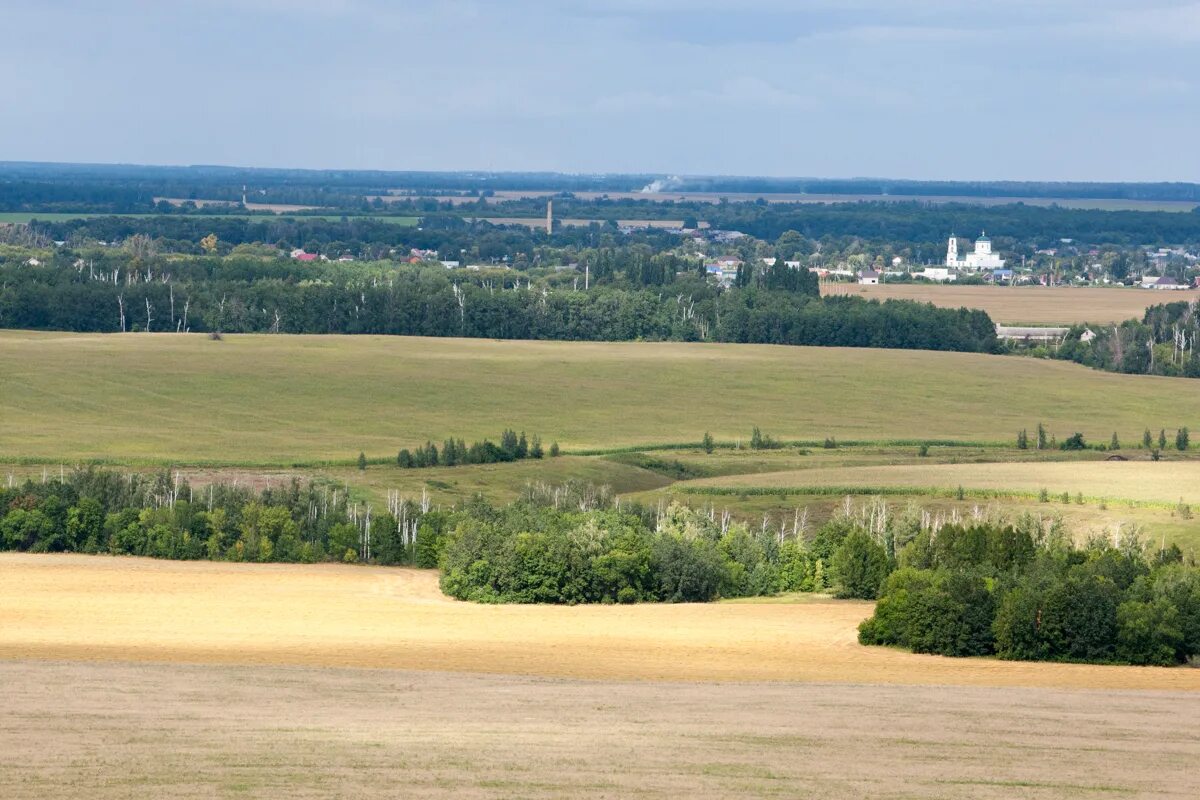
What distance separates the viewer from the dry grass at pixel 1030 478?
7969 centimetres

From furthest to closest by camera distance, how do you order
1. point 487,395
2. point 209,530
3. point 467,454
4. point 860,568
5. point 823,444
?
1. point 487,395
2. point 823,444
3. point 467,454
4. point 209,530
5. point 860,568

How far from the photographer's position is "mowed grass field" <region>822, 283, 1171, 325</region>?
172m

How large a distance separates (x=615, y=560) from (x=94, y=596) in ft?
47.9

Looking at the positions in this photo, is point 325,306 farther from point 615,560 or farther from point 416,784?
point 416,784

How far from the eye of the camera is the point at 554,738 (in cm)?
3625

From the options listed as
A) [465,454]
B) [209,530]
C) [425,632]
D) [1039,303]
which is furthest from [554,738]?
[1039,303]

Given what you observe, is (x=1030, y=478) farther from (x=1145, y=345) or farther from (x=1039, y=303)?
(x=1039, y=303)

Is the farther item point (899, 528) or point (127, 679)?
point (899, 528)

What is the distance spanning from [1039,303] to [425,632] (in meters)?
145

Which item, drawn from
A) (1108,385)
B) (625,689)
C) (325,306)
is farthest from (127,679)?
(325,306)

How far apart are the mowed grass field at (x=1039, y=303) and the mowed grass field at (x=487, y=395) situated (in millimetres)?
29469

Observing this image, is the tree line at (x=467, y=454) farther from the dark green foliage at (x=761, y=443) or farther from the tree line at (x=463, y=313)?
the tree line at (x=463, y=313)

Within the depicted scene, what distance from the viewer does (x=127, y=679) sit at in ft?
134

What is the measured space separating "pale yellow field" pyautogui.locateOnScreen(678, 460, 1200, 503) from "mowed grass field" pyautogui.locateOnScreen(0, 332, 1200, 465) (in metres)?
15.5
